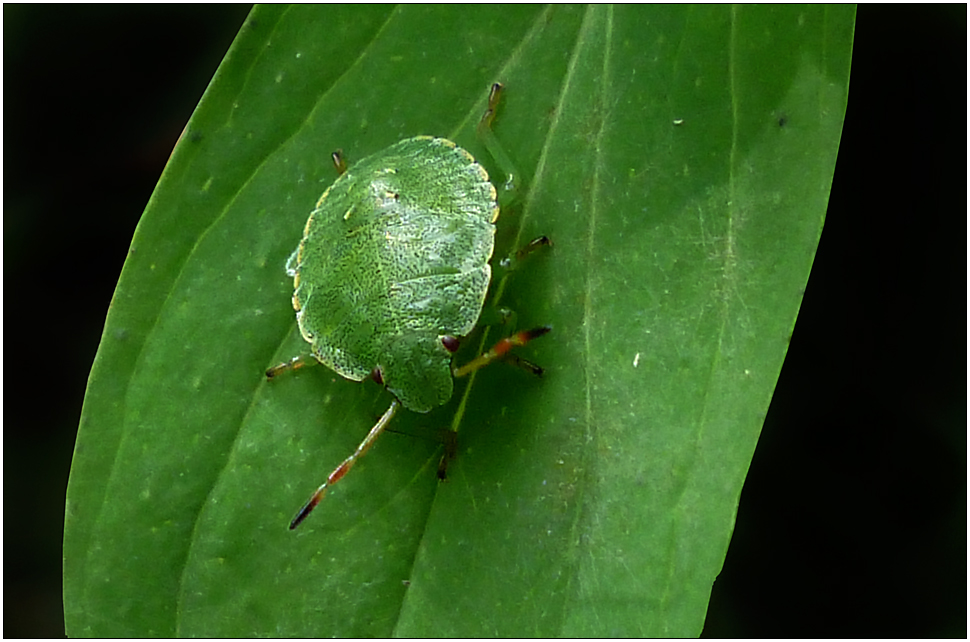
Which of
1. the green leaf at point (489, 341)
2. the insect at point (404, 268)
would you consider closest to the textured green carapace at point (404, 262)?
the insect at point (404, 268)

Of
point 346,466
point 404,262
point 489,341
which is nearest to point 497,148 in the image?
point 404,262

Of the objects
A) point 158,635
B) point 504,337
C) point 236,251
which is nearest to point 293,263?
point 236,251

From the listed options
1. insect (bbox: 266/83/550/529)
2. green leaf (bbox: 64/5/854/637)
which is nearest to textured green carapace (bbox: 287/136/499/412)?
insect (bbox: 266/83/550/529)

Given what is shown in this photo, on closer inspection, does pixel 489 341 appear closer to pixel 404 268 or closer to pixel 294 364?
pixel 404 268

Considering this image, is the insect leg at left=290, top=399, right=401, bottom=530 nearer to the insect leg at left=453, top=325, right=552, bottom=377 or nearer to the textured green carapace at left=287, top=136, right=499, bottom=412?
the textured green carapace at left=287, top=136, right=499, bottom=412

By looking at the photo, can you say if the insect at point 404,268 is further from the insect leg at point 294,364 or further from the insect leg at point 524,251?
the insect leg at point 294,364

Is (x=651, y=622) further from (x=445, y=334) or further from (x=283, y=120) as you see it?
(x=283, y=120)

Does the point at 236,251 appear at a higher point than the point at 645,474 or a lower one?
higher
